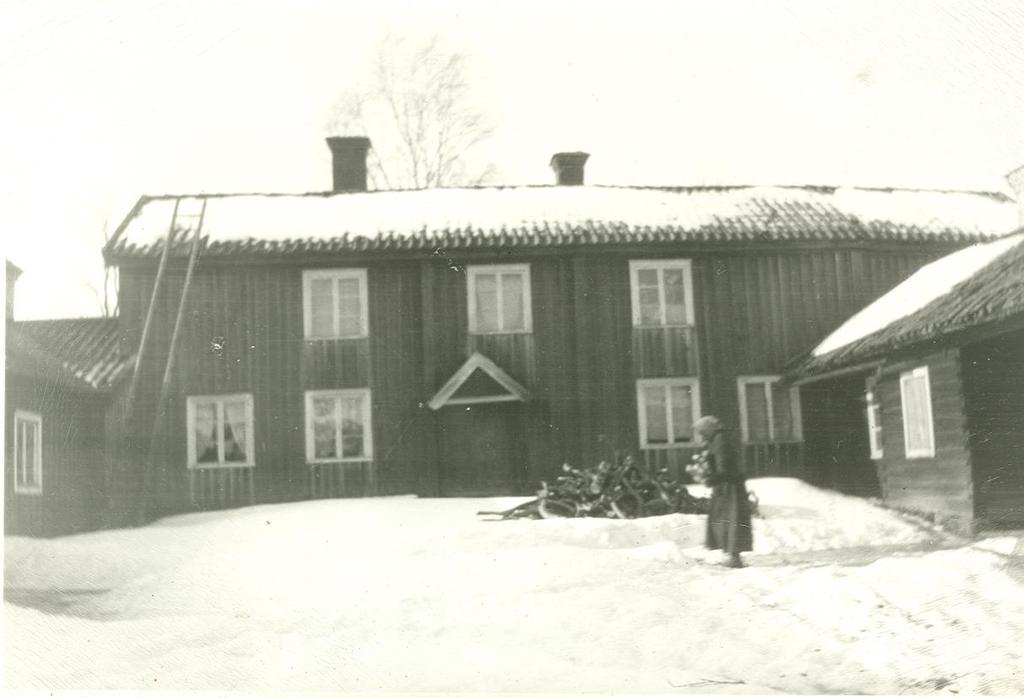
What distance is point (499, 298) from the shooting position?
8.76 m

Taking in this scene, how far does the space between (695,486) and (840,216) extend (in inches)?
108

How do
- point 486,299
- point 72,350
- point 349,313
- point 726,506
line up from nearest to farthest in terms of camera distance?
point 72,350
point 726,506
point 486,299
point 349,313

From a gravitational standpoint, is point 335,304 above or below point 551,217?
below

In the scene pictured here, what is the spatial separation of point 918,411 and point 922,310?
1048mm

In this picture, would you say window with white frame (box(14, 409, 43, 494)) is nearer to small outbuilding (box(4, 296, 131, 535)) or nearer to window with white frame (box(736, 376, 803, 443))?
small outbuilding (box(4, 296, 131, 535))

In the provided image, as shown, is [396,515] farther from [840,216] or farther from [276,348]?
[840,216]

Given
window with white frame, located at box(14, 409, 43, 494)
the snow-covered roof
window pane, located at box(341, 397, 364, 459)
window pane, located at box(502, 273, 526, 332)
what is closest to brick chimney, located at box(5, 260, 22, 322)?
the snow-covered roof

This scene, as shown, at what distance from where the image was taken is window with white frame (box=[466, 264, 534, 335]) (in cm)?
867

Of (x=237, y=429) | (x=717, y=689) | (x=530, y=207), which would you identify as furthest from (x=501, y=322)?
(x=717, y=689)

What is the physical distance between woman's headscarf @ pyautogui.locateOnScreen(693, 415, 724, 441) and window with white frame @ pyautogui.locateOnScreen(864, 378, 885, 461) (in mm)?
1370

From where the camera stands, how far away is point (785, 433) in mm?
7824

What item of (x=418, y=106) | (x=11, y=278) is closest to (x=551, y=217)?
(x=418, y=106)

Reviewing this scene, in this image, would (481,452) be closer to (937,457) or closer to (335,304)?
(335,304)

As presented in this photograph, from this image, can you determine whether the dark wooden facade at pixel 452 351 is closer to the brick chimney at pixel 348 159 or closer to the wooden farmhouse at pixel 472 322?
the wooden farmhouse at pixel 472 322
